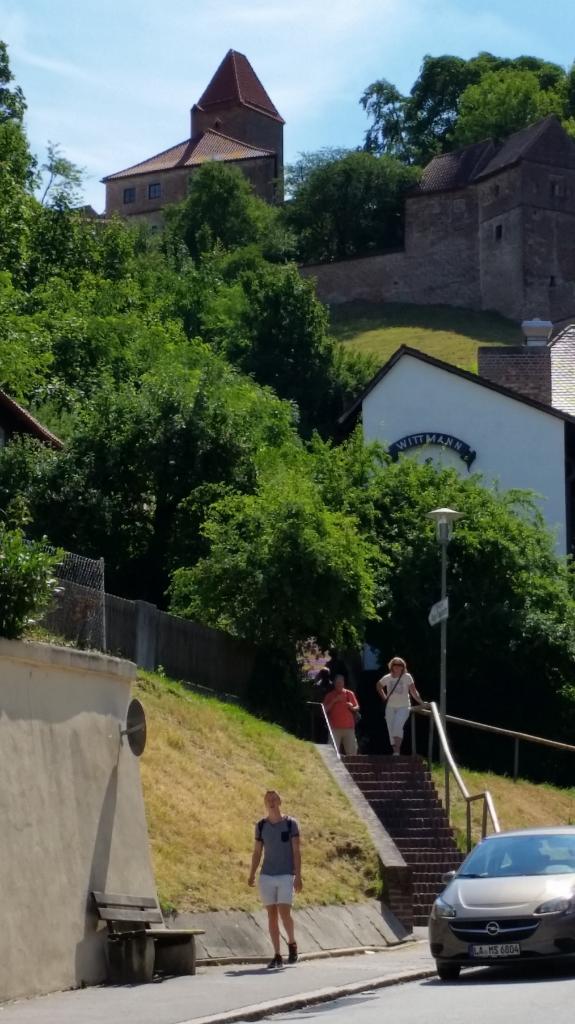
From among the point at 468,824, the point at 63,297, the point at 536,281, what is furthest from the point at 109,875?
the point at 536,281

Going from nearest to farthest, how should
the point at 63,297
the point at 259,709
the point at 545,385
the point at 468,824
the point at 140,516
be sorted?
the point at 468,824 → the point at 259,709 → the point at 140,516 → the point at 545,385 → the point at 63,297

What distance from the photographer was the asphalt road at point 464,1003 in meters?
12.5

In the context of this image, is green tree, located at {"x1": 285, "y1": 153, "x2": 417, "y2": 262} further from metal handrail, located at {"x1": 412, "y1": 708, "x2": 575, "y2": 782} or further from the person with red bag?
the person with red bag

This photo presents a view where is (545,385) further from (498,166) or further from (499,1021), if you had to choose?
(498,166)

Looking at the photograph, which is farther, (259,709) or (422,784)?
(259,709)

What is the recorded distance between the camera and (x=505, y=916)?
Result: 15.7 m

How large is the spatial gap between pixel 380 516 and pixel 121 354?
20.5m

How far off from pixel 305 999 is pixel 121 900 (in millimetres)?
2055

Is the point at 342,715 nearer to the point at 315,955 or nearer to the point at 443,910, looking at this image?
the point at 315,955

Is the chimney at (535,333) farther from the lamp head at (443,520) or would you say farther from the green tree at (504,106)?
the green tree at (504,106)

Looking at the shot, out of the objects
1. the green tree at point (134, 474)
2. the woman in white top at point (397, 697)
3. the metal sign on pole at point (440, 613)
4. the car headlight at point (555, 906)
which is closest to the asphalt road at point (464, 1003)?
the car headlight at point (555, 906)

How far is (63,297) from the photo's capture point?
190 ft

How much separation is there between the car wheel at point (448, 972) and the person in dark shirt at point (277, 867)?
1.44 metres

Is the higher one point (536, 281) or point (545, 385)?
point (536, 281)
